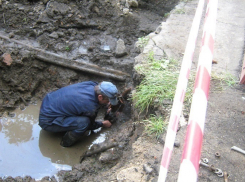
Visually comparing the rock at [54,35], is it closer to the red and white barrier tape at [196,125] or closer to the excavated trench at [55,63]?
the excavated trench at [55,63]

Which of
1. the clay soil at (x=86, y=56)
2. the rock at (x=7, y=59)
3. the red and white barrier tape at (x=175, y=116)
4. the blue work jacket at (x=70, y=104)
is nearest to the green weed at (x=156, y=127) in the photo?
the clay soil at (x=86, y=56)

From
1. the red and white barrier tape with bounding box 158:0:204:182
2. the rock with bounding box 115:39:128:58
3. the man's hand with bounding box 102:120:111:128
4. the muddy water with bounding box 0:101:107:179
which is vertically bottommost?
the muddy water with bounding box 0:101:107:179

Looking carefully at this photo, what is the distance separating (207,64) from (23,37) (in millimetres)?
4264

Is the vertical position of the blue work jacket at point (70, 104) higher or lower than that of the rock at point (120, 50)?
lower

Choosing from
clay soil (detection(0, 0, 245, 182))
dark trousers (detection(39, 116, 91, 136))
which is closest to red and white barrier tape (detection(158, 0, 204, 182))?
clay soil (detection(0, 0, 245, 182))

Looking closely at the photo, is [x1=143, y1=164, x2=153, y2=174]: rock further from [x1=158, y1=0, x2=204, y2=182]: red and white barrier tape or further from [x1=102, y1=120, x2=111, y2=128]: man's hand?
[x1=102, y1=120, x2=111, y2=128]: man's hand

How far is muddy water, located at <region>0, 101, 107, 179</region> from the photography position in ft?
12.1

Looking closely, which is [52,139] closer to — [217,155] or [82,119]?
[82,119]

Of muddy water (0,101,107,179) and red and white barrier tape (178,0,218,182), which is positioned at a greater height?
red and white barrier tape (178,0,218,182)

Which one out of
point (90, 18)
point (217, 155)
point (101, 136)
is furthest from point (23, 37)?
point (217, 155)

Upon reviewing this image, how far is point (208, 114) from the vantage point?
291 centimetres

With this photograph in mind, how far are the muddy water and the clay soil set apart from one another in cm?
24

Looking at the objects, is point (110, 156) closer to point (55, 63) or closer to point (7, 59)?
point (55, 63)

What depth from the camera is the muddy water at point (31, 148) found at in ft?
12.1
